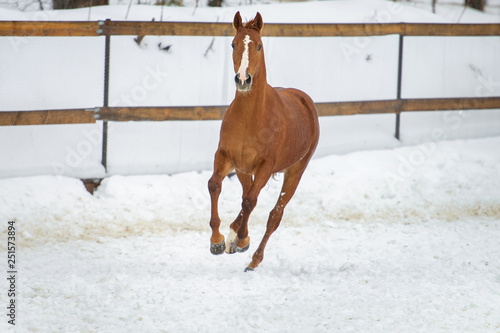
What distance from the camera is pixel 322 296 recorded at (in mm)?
5078

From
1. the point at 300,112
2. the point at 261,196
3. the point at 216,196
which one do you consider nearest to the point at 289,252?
the point at 261,196

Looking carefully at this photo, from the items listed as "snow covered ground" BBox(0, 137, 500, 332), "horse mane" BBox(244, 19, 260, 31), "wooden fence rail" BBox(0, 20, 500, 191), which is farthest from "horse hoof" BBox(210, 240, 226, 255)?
"wooden fence rail" BBox(0, 20, 500, 191)

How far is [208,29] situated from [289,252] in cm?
295

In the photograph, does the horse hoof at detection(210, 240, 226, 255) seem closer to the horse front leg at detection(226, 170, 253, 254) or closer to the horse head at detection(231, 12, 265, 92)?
the horse front leg at detection(226, 170, 253, 254)

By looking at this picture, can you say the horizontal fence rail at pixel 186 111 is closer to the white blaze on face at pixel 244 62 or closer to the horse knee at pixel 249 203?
the horse knee at pixel 249 203

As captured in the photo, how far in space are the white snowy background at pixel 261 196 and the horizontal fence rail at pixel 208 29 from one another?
1.17m

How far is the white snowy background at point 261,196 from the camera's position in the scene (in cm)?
486

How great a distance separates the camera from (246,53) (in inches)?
152

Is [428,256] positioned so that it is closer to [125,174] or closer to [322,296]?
[322,296]

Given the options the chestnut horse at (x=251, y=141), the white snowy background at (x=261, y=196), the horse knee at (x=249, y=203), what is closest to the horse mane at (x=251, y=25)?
the chestnut horse at (x=251, y=141)

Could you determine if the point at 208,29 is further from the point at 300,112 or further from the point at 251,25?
the point at 251,25

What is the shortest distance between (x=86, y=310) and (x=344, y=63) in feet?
20.7

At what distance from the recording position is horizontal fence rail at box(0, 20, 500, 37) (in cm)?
691

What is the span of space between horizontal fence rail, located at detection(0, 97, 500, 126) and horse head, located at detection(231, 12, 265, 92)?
3.56 metres
